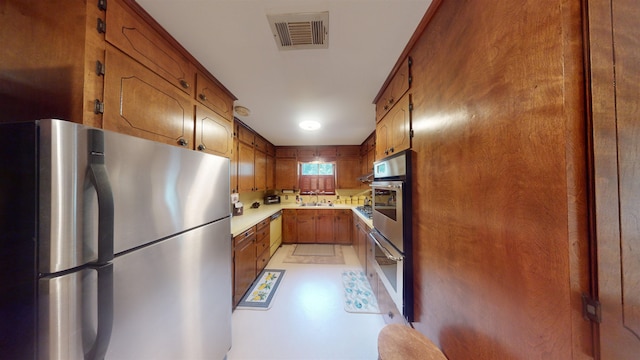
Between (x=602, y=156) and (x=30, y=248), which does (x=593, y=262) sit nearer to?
(x=602, y=156)

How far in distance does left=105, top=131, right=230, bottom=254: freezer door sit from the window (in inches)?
133

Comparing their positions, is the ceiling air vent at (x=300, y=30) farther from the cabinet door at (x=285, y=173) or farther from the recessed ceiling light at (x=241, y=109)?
the cabinet door at (x=285, y=173)

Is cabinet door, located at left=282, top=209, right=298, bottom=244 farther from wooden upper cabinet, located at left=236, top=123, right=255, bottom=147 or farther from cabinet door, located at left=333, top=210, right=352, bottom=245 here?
wooden upper cabinet, located at left=236, top=123, right=255, bottom=147

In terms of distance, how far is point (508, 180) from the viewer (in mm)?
607

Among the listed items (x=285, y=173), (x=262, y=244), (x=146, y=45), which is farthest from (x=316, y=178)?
(x=146, y=45)

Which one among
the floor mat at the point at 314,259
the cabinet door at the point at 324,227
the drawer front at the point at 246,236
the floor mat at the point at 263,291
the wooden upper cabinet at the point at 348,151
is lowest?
the floor mat at the point at 263,291

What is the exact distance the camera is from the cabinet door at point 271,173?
13.6ft

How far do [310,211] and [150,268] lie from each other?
334cm

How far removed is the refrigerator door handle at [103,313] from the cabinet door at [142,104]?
71 centimetres

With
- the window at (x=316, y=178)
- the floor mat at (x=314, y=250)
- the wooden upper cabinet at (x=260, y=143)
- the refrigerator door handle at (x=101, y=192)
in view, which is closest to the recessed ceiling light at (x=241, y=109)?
the wooden upper cabinet at (x=260, y=143)

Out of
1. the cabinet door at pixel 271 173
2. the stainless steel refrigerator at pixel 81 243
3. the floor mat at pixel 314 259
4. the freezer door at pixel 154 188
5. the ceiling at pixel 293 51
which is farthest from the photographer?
the cabinet door at pixel 271 173

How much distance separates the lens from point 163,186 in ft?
2.91

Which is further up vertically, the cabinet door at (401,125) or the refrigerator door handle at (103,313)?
the cabinet door at (401,125)

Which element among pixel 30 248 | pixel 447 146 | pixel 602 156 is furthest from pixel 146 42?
pixel 602 156
